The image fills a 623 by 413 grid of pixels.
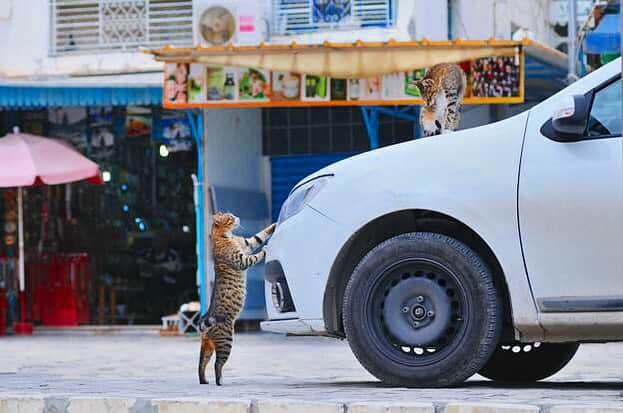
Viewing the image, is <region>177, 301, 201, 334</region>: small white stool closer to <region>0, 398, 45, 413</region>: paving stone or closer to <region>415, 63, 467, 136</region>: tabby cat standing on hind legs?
Answer: <region>415, 63, 467, 136</region>: tabby cat standing on hind legs

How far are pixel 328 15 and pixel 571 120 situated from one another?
11160 millimetres

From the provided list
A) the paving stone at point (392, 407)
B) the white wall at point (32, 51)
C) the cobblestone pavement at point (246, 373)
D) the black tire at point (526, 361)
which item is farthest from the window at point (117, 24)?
the paving stone at point (392, 407)

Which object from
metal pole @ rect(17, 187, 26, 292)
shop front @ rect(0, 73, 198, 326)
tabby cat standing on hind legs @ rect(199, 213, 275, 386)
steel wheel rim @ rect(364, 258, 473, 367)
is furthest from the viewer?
shop front @ rect(0, 73, 198, 326)

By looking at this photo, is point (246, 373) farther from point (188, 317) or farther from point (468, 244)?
point (188, 317)

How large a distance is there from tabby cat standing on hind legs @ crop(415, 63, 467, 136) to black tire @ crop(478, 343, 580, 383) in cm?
162

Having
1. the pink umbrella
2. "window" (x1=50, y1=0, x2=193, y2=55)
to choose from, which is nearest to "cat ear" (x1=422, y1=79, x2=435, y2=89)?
the pink umbrella

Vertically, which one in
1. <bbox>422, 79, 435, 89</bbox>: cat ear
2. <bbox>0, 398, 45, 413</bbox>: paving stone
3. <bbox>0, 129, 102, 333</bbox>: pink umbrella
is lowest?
<bbox>0, 398, 45, 413</bbox>: paving stone

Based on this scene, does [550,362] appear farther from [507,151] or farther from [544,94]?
[544,94]

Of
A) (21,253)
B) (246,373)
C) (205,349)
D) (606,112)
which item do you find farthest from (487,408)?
(21,253)

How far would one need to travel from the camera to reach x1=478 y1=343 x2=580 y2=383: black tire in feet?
28.5

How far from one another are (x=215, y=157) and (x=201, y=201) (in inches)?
24.2

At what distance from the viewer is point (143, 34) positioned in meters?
18.9

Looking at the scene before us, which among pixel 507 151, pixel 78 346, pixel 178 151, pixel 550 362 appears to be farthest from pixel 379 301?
pixel 178 151

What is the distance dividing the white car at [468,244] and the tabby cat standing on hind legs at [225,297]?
82 centimetres
